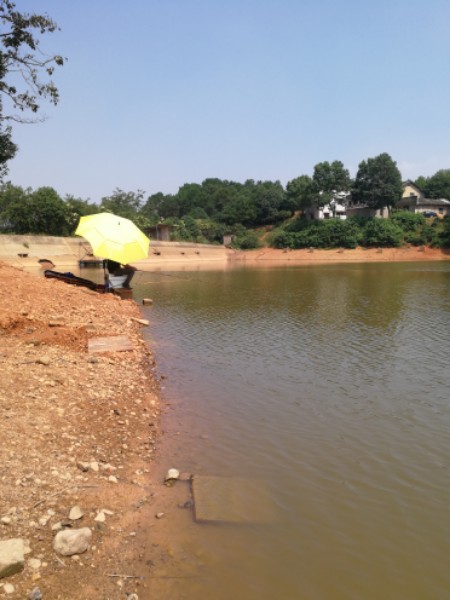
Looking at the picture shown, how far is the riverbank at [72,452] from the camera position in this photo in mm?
3992

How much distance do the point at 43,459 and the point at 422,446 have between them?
5.45 m

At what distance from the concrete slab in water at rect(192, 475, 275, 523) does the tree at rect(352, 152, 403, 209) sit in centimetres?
8162

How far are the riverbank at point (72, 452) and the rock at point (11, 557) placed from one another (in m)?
0.06

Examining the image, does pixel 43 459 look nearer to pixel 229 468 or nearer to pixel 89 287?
pixel 229 468

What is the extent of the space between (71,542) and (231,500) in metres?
2.00

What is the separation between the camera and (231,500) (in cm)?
547

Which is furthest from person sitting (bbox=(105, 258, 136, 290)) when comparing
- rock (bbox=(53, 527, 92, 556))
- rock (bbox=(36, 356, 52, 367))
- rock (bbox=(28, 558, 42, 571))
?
rock (bbox=(28, 558, 42, 571))

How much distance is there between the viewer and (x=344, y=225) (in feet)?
251

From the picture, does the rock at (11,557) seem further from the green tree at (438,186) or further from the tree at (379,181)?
the green tree at (438,186)

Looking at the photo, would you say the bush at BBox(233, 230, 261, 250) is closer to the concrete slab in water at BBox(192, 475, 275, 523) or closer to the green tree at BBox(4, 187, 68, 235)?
the green tree at BBox(4, 187, 68, 235)

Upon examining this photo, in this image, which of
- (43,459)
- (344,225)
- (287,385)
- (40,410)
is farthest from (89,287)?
(344,225)

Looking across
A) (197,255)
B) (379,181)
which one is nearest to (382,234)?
(379,181)

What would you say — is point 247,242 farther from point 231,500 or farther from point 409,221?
point 231,500

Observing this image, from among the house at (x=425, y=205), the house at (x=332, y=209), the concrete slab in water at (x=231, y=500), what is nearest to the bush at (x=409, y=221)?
the house at (x=425, y=205)
